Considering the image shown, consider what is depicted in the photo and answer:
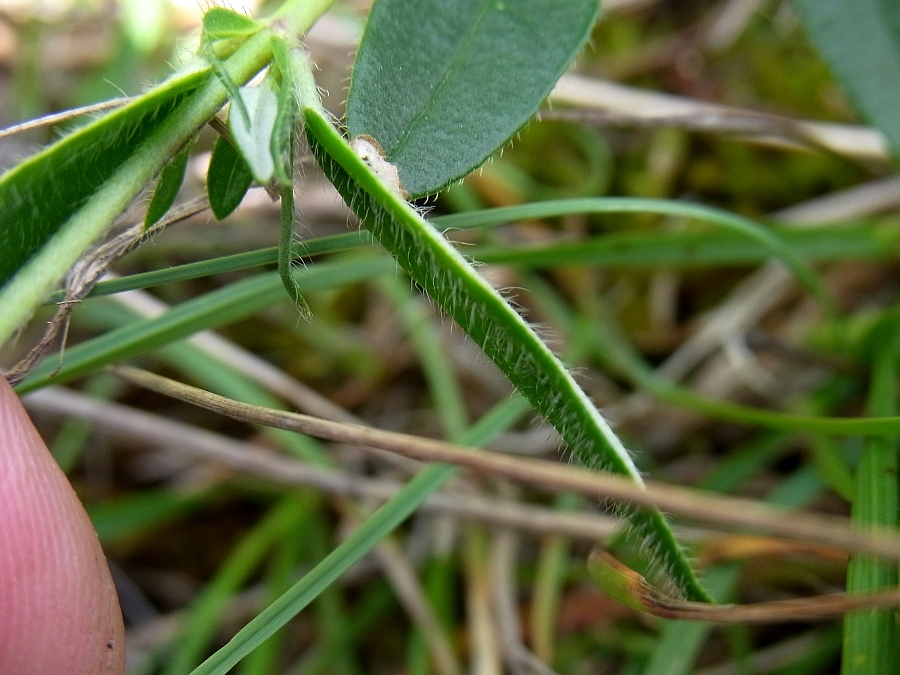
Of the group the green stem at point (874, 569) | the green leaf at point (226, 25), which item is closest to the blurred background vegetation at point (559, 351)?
the green stem at point (874, 569)

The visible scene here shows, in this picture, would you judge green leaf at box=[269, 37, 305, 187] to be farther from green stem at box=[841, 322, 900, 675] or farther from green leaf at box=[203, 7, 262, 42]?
green stem at box=[841, 322, 900, 675]

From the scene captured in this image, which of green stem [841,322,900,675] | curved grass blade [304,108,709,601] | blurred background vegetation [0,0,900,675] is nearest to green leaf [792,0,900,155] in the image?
blurred background vegetation [0,0,900,675]

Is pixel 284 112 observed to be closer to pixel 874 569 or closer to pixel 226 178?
pixel 226 178

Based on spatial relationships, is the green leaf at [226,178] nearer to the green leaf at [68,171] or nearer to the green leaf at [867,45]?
the green leaf at [68,171]

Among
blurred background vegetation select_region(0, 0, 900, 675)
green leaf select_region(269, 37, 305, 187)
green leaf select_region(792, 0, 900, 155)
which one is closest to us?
green leaf select_region(269, 37, 305, 187)

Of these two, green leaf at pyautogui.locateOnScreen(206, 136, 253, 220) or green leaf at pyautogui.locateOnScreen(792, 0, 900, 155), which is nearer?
green leaf at pyautogui.locateOnScreen(206, 136, 253, 220)

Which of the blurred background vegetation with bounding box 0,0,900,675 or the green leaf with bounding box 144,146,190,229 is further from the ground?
the green leaf with bounding box 144,146,190,229

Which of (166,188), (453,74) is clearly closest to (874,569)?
(453,74)

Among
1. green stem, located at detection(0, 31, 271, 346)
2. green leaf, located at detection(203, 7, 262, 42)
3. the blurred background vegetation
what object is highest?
green leaf, located at detection(203, 7, 262, 42)
